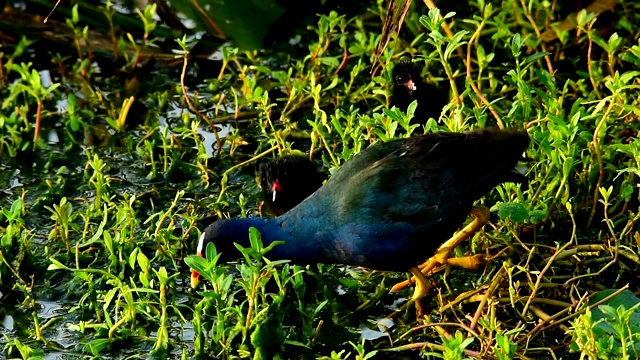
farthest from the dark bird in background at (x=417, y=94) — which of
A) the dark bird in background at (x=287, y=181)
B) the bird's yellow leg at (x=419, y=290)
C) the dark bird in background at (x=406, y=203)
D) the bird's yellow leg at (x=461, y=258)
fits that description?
the bird's yellow leg at (x=419, y=290)

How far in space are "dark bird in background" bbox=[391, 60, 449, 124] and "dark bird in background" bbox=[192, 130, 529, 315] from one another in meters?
1.08

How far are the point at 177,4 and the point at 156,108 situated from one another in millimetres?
762

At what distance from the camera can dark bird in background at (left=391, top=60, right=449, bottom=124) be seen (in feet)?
17.7

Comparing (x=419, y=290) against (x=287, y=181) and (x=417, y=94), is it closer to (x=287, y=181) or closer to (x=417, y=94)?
(x=287, y=181)

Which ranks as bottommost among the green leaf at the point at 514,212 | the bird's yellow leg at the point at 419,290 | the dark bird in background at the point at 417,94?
the bird's yellow leg at the point at 419,290

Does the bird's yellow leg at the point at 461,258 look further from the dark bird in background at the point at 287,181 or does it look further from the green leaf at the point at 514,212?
the dark bird in background at the point at 287,181

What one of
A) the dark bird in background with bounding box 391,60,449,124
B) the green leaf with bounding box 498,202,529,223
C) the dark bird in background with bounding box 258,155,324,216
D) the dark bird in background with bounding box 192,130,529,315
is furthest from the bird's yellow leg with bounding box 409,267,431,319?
the dark bird in background with bounding box 391,60,449,124

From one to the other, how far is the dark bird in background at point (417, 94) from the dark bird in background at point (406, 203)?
3.55 feet

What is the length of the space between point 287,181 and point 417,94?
82 centimetres

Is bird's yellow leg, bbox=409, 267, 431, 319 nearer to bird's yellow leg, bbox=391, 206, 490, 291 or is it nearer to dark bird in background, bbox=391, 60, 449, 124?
bird's yellow leg, bbox=391, 206, 490, 291

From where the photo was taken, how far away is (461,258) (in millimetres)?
4535

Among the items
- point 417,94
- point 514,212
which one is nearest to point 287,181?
point 417,94

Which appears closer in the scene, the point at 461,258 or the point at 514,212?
the point at 514,212

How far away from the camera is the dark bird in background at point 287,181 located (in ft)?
16.3
